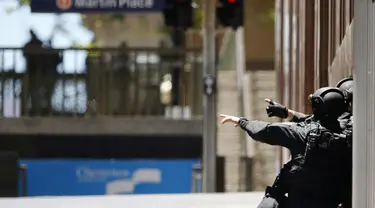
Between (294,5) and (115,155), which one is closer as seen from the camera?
(294,5)

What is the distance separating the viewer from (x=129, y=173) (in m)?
14.2

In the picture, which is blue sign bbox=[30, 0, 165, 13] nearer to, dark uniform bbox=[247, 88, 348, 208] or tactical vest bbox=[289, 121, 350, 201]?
dark uniform bbox=[247, 88, 348, 208]

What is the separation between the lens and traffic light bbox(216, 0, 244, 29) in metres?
11.3

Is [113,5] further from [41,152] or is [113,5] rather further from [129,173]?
[41,152]

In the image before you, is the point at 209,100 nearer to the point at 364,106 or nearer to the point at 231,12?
the point at 231,12

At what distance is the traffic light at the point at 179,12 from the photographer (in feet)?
36.9

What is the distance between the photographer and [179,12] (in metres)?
11.3

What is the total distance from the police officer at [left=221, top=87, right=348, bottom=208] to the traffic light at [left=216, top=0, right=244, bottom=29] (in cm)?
578

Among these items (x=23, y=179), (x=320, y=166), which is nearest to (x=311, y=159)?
(x=320, y=166)

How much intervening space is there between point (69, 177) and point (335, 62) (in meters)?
7.39

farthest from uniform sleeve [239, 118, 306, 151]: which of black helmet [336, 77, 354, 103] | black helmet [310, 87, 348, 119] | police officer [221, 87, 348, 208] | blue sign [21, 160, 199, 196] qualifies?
blue sign [21, 160, 199, 196]

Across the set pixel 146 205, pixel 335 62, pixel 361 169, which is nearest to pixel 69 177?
pixel 146 205

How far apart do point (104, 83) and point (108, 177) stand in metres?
2.10

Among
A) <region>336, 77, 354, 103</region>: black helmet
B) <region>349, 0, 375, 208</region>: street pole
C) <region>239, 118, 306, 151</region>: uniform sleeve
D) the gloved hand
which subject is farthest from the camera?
the gloved hand
